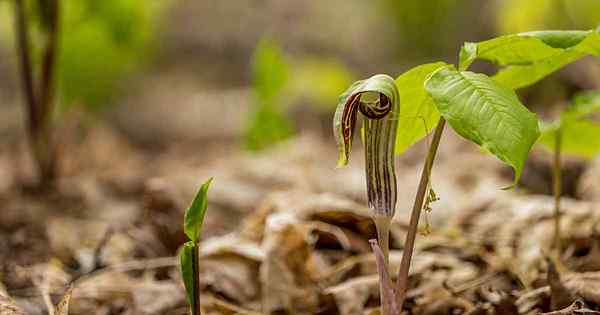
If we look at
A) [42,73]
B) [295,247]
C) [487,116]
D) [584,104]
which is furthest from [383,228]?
[42,73]

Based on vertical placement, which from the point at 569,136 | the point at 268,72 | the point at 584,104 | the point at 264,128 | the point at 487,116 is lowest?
the point at 264,128

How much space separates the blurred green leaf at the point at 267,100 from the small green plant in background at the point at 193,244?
6.35 ft

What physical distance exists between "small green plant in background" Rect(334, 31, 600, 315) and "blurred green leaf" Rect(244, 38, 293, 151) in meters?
1.89

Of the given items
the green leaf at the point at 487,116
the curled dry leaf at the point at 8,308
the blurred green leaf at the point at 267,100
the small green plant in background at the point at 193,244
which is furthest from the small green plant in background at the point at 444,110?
the blurred green leaf at the point at 267,100

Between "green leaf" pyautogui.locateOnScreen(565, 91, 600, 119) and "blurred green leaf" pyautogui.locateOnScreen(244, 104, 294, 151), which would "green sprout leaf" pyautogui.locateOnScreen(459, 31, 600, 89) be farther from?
"blurred green leaf" pyautogui.locateOnScreen(244, 104, 294, 151)

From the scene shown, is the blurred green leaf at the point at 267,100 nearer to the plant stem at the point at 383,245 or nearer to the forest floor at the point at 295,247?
the forest floor at the point at 295,247

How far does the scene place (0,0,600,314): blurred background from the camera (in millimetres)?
2098

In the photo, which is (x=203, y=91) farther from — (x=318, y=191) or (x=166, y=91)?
(x=318, y=191)

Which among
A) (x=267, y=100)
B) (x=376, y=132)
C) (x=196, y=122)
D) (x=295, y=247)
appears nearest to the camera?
(x=376, y=132)

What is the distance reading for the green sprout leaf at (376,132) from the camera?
948 mm

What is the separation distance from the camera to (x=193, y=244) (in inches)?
40.3

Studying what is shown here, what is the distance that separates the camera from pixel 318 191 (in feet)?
7.73

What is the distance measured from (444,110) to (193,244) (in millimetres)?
409

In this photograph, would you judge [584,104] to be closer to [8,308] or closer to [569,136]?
[569,136]
